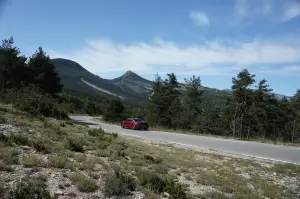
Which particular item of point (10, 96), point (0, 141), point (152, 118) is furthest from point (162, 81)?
point (0, 141)

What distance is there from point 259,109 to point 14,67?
140 feet

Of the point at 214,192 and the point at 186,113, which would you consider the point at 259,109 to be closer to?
the point at 186,113

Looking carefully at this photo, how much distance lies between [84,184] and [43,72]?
5212 centimetres

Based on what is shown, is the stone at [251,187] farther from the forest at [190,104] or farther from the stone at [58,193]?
the forest at [190,104]

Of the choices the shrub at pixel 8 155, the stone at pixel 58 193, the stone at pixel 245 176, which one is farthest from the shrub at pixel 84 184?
the stone at pixel 245 176

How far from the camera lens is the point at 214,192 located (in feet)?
23.7

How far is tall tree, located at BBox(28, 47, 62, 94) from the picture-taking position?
5378cm

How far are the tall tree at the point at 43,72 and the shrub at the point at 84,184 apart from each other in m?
49.9

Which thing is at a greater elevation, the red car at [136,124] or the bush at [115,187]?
the red car at [136,124]

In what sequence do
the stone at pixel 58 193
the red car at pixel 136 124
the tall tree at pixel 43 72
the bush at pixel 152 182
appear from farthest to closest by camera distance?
the tall tree at pixel 43 72, the red car at pixel 136 124, the bush at pixel 152 182, the stone at pixel 58 193

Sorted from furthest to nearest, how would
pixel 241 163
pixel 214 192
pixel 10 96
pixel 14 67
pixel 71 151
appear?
pixel 14 67 → pixel 10 96 → pixel 241 163 → pixel 71 151 → pixel 214 192

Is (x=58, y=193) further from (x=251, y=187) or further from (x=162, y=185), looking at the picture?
(x=251, y=187)

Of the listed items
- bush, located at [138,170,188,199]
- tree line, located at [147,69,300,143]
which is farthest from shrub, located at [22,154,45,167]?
tree line, located at [147,69,300,143]

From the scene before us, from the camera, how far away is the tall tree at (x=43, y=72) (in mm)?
53781
